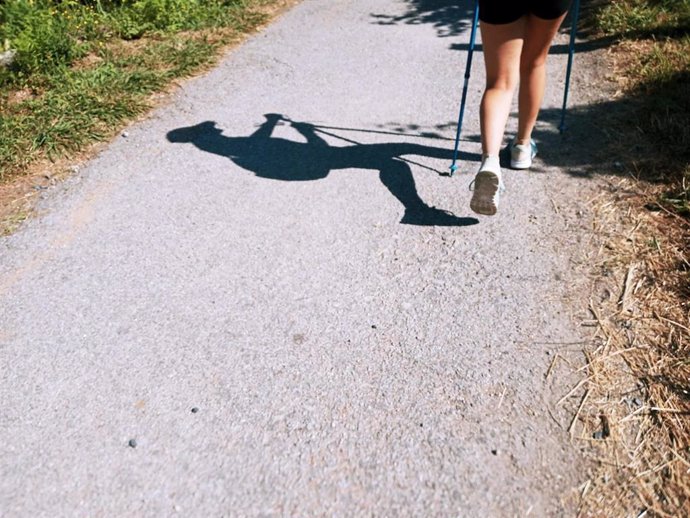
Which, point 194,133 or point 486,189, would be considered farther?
point 194,133

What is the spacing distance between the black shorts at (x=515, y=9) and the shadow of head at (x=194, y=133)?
2.54m

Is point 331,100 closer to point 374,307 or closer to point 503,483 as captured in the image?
point 374,307

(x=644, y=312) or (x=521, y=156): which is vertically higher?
(x=521, y=156)

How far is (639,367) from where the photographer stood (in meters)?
2.65

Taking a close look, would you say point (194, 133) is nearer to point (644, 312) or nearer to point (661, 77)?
point (644, 312)

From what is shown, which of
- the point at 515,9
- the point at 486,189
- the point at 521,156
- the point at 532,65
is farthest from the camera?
the point at 521,156

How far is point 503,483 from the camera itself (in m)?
2.24

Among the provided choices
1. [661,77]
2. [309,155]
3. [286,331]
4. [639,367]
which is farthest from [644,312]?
[661,77]

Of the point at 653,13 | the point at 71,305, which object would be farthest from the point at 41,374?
the point at 653,13

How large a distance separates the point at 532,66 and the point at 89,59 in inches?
179

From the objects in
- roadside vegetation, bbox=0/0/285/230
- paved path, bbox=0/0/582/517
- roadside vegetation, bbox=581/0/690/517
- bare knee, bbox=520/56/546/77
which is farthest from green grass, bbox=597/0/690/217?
roadside vegetation, bbox=0/0/285/230

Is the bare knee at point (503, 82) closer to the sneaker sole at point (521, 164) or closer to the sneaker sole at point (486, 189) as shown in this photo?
the sneaker sole at point (486, 189)

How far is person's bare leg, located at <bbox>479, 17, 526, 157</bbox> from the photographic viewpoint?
3.29m

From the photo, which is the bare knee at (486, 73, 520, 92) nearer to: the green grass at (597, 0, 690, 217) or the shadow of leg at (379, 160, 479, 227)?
the shadow of leg at (379, 160, 479, 227)
